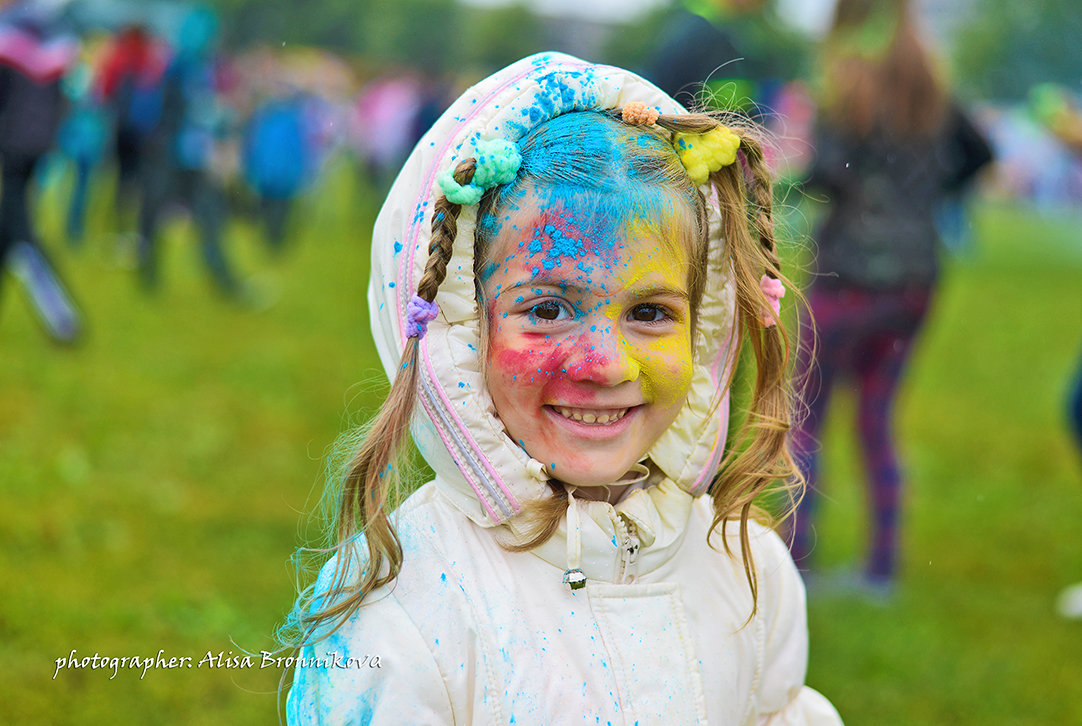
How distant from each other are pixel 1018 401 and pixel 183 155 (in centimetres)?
664

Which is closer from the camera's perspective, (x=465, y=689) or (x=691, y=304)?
(x=465, y=689)

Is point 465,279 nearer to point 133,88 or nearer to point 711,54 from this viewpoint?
point 711,54

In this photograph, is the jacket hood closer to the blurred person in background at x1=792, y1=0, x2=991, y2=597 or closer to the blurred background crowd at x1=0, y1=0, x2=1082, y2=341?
the blurred background crowd at x1=0, y1=0, x2=1082, y2=341

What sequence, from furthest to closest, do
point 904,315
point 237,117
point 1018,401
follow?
point 237,117 < point 1018,401 < point 904,315

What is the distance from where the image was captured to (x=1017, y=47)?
1120 cm

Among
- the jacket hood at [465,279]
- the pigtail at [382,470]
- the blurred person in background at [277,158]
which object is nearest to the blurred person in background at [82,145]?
the blurred person in background at [277,158]

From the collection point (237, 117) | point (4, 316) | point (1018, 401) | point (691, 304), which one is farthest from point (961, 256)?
point (691, 304)

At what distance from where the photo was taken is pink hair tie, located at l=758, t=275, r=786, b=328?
1.67m

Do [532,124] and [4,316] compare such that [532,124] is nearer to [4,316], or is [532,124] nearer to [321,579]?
[321,579]

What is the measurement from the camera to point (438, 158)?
159 cm

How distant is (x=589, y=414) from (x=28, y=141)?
5.27 meters

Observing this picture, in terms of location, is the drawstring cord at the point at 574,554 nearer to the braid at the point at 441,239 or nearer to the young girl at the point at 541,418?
the young girl at the point at 541,418

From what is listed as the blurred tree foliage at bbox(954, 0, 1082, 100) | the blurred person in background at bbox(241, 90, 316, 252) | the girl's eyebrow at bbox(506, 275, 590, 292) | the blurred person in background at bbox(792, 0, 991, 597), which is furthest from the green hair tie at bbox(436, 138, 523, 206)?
the blurred person in background at bbox(241, 90, 316, 252)

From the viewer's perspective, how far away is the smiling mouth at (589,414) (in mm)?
1558
